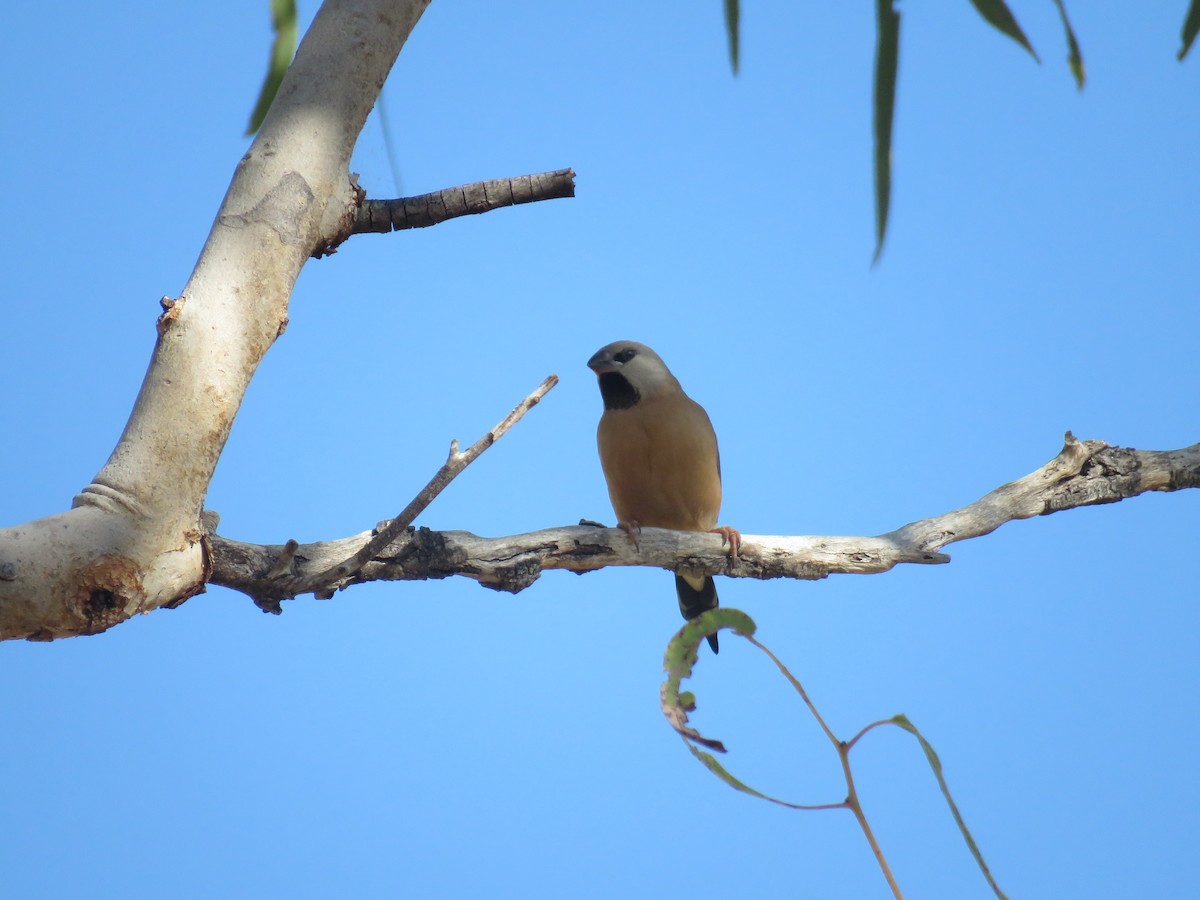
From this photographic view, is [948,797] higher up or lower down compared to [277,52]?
lower down

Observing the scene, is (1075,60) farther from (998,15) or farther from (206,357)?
(206,357)

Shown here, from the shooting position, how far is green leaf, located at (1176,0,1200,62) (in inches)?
92.0

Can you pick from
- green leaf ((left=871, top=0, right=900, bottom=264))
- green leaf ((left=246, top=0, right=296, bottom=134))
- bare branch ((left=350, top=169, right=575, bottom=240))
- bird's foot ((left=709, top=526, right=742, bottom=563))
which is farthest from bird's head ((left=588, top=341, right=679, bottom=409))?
green leaf ((left=871, top=0, right=900, bottom=264))

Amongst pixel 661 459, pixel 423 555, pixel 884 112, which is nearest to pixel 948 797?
pixel 884 112

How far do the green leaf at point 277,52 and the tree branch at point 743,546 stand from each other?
112 centimetres

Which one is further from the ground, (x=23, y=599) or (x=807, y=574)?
(x=807, y=574)

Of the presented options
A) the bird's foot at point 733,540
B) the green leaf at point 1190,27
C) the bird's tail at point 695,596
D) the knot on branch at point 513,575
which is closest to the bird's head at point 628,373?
the bird's tail at point 695,596

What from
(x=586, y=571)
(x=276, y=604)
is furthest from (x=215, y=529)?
(x=586, y=571)

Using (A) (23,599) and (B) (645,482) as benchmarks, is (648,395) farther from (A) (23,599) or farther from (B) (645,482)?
(A) (23,599)

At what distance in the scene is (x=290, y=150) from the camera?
2.18 meters

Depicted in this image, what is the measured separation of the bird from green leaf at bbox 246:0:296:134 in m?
A: 2.70

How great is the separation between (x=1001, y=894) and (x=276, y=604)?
200 centimetres

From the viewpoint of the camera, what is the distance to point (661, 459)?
4977 mm

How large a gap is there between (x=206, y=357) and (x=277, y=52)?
112cm
